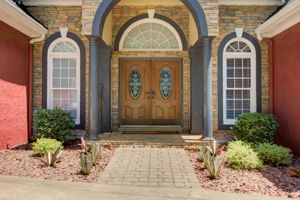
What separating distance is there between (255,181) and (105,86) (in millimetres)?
5430

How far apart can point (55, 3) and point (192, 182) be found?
641 centimetres

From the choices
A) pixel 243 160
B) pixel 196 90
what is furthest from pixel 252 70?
pixel 243 160

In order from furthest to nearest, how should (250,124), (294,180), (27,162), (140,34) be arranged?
1. (140,34)
2. (250,124)
3. (27,162)
4. (294,180)

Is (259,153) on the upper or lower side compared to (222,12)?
lower

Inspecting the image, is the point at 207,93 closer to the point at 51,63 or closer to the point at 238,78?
the point at 238,78

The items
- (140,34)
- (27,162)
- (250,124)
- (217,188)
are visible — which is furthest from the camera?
(140,34)

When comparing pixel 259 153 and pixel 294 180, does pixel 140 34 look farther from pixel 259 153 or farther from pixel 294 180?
pixel 294 180

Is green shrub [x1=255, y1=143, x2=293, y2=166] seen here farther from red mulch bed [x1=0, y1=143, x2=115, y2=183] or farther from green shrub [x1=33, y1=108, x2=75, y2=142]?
green shrub [x1=33, y1=108, x2=75, y2=142]

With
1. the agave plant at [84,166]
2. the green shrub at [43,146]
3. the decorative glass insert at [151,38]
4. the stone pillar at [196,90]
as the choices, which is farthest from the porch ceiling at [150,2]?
the agave plant at [84,166]

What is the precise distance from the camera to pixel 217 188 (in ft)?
13.4

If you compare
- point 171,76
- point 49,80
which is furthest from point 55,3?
point 171,76

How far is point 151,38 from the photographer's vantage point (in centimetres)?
866

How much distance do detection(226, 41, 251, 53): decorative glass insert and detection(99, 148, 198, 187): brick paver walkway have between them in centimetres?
344

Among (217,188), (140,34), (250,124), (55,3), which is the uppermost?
(55,3)
